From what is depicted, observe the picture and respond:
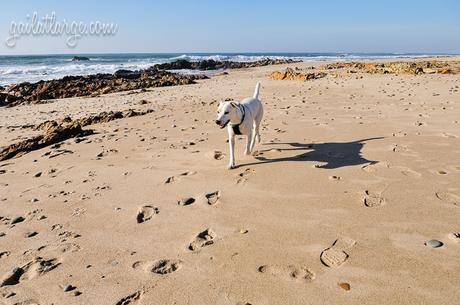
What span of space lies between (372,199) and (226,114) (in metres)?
2.09

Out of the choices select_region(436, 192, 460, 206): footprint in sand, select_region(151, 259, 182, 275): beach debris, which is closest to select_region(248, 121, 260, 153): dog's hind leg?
select_region(436, 192, 460, 206): footprint in sand

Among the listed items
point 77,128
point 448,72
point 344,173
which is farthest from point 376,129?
point 448,72

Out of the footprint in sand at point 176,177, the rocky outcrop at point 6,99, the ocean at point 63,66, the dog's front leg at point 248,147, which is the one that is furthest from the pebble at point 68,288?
the ocean at point 63,66

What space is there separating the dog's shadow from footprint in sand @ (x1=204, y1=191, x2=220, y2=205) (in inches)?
41.5

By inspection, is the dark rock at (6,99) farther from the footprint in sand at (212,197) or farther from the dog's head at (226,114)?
the footprint in sand at (212,197)

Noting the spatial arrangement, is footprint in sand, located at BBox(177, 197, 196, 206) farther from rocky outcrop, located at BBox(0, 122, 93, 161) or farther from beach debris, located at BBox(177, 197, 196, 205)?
rocky outcrop, located at BBox(0, 122, 93, 161)

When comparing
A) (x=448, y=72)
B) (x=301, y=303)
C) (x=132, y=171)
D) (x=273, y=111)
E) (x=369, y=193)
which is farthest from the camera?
(x=448, y=72)

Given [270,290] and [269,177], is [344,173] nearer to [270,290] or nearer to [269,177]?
[269,177]

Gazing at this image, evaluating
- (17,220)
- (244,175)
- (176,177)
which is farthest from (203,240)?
(17,220)

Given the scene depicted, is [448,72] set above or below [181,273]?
above

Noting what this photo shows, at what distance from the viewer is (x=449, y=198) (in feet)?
11.5

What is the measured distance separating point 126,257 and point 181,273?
1.79 ft

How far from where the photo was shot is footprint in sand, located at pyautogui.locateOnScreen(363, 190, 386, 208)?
3.47 meters

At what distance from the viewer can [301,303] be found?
2.20m
